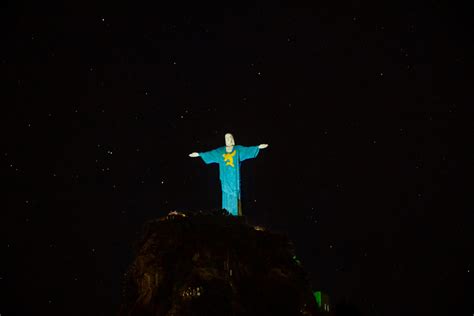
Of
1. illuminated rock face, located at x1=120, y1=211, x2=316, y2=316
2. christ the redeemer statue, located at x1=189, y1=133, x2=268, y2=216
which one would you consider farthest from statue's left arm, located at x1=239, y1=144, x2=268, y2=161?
illuminated rock face, located at x1=120, y1=211, x2=316, y2=316

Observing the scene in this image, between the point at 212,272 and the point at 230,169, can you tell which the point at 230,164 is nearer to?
the point at 230,169

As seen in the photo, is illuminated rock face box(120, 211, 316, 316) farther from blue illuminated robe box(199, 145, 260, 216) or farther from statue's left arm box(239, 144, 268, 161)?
statue's left arm box(239, 144, 268, 161)

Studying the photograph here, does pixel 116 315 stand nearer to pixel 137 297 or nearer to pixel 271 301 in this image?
pixel 137 297

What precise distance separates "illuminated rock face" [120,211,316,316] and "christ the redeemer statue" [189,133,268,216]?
5.93ft

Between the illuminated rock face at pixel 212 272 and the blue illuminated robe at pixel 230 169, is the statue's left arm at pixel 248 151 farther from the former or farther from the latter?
the illuminated rock face at pixel 212 272

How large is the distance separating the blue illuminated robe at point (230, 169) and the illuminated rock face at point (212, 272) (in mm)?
1829

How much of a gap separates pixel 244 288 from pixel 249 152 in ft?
18.6

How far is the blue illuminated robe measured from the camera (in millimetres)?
18141

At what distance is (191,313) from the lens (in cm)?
1370

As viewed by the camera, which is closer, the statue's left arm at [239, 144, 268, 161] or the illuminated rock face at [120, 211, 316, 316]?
the illuminated rock face at [120, 211, 316, 316]

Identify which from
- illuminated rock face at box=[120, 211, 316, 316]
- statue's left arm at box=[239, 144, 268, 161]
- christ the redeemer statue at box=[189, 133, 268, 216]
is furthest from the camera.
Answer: statue's left arm at box=[239, 144, 268, 161]

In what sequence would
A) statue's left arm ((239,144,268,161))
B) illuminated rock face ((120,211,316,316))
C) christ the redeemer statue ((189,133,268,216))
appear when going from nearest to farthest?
illuminated rock face ((120,211,316,316)) < christ the redeemer statue ((189,133,268,216)) < statue's left arm ((239,144,268,161))

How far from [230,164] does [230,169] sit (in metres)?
0.19

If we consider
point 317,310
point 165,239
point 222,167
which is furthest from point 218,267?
point 222,167
